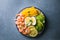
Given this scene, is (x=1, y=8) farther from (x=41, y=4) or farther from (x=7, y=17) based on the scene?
(x=41, y=4)

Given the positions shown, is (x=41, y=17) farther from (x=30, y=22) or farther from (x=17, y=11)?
(x=17, y=11)

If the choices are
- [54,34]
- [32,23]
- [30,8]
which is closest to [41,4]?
[30,8]

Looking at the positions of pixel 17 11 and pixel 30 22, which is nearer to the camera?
pixel 30 22

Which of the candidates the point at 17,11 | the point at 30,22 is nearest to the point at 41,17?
the point at 30,22
